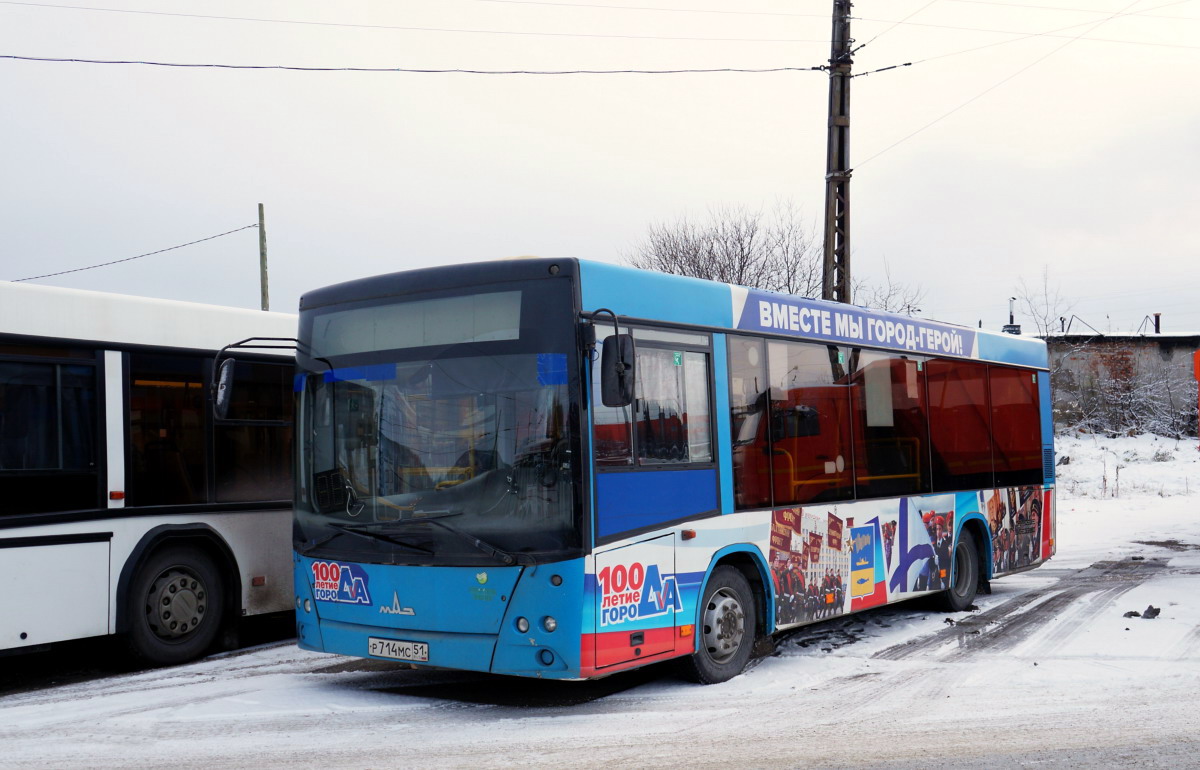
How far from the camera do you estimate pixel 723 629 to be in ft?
26.0

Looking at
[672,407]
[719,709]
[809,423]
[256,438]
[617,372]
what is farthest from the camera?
[256,438]

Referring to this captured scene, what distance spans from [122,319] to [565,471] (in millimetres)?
4066

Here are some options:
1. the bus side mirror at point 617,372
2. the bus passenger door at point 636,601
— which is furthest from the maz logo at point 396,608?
the bus side mirror at point 617,372

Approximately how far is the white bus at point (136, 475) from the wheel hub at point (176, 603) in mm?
11

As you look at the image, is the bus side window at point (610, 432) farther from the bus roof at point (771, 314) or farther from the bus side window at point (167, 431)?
the bus side window at point (167, 431)

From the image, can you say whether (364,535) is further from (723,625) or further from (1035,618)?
(1035,618)

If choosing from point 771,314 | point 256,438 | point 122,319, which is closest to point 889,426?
point 771,314

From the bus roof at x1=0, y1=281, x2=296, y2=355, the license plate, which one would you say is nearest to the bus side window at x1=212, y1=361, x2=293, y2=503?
the bus roof at x1=0, y1=281, x2=296, y2=355

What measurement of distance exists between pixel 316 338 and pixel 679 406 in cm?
253

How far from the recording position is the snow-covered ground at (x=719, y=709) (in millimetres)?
6027

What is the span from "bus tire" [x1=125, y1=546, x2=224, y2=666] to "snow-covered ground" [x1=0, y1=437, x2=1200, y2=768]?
194 mm

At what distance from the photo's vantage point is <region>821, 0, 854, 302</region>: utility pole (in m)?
17.6

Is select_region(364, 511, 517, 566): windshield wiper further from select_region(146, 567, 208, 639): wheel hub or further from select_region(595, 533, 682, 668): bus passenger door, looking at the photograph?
select_region(146, 567, 208, 639): wheel hub

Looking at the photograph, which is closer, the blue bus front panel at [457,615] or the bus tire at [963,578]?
the blue bus front panel at [457,615]
